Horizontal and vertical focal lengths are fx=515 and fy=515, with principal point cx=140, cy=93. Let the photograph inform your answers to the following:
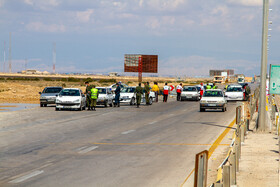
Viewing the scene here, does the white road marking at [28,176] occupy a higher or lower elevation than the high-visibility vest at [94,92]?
lower

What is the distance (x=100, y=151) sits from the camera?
1442 cm

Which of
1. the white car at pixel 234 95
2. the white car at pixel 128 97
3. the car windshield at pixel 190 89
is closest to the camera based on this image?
the white car at pixel 128 97

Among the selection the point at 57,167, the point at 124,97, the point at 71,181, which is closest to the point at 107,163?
the point at 57,167

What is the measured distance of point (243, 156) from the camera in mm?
13172

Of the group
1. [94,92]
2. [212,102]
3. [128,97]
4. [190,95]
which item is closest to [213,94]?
[212,102]

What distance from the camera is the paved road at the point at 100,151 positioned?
33.7 ft

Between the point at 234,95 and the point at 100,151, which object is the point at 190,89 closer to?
the point at 234,95

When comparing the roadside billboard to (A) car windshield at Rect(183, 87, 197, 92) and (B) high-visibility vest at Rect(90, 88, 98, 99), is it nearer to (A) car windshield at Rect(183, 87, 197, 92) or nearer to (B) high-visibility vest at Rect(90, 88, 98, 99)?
(B) high-visibility vest at Rect(90, 88, 98, 99)

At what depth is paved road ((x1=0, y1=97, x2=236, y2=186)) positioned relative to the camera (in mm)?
10281

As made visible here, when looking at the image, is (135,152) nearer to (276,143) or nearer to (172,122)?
(276,143)

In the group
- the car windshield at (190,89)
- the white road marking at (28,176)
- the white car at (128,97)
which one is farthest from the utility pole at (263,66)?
the car windshield at (190,89)

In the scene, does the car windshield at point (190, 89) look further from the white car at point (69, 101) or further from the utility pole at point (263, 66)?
the utility pole at point (263, 66)

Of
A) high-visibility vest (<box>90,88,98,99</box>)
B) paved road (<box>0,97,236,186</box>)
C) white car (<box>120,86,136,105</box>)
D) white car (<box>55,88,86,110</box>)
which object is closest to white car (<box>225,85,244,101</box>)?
white car (<box>120,86,136,105</box>)

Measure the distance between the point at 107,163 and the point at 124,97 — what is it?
98.4 ft
